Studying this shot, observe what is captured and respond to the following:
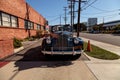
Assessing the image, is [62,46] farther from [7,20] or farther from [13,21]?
[13,21]

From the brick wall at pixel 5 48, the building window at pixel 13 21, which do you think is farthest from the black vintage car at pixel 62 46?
the building window at pixel 13 21

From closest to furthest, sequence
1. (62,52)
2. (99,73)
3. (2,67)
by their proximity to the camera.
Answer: (99,73) → (2,67) → (62,52)

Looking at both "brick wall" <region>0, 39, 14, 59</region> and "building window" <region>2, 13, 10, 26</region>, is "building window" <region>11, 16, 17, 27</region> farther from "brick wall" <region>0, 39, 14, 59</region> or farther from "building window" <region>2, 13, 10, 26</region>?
"brick wall" <region>0, 39, 14, 59</region>

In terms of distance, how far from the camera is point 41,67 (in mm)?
6660

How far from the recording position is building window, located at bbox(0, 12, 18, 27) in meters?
12.9

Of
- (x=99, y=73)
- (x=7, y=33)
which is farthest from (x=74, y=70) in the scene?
(x=7, y=33)

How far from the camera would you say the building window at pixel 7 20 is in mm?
12913

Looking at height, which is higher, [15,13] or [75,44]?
[15,13]

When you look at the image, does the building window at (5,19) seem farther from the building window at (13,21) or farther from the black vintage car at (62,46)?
the black vintage car at (62,46)

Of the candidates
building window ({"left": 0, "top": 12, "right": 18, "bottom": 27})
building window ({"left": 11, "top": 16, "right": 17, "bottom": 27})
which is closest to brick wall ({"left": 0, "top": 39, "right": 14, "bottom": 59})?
building window ({"left": 0, "top": 12, "right": 18, "bottom": 27})

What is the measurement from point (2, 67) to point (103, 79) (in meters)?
4.34

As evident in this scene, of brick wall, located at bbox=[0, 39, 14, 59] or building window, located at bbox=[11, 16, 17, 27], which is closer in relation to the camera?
brick wall, located at bbox=[0, 39, 14, 59]

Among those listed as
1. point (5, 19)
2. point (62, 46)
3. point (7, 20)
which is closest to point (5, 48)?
point (62, 46)

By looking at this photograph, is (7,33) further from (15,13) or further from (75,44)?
(75,44)
